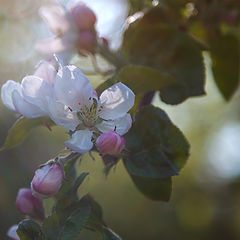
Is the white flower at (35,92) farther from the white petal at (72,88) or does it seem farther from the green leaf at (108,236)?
the green leaf at (108,236)

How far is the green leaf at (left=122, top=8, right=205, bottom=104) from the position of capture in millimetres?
1180

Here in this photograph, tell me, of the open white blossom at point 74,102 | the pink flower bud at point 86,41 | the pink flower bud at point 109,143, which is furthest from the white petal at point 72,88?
the pink flower bud at point 86,41

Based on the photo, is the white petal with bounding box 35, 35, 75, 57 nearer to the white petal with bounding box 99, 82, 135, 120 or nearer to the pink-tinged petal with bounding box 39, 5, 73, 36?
the pink-tinged petal with bounding box 39, 5, 73, 36

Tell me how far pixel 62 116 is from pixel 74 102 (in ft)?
0.25

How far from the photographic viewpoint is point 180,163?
996 millimetres

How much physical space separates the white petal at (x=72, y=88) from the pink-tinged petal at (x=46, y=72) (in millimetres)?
59

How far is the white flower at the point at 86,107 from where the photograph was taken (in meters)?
0.92

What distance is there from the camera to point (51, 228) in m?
0.88

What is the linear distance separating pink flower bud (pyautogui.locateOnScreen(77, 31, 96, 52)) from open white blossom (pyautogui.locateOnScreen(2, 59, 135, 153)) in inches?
15.9

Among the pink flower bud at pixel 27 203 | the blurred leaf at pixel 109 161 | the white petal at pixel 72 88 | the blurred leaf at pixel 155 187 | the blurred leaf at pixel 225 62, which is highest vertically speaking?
the white petal at pixel 72 88

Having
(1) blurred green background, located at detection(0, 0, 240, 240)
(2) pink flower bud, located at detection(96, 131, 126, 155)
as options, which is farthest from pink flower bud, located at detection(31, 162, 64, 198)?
(1) blurred green background, located at detection(0, 0, 240, 240)

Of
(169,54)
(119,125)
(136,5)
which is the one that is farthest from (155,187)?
(136,5)

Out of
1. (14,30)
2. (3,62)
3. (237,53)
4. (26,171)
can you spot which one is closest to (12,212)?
(26,171)

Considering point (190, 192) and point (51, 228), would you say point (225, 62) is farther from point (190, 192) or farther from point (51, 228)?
point (190, 192)
